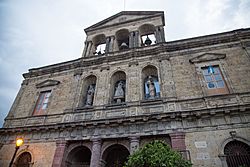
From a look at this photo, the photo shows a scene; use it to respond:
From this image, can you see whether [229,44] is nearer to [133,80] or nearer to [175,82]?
[175,82]

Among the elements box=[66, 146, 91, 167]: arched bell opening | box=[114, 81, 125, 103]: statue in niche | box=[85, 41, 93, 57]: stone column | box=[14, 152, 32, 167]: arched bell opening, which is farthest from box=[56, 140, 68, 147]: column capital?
box=[85, 41, 93, 57]: stone column

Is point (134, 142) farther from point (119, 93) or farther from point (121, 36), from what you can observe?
point (121, 36)

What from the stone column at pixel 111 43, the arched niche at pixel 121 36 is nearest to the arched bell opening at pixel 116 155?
the stone column at pixel 111 43

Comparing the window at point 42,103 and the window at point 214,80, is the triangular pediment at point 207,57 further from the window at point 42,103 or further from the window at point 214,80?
the window at point 42,103

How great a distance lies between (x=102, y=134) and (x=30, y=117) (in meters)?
6.21

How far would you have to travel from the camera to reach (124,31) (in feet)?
49.4

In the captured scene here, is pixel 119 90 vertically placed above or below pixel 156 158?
above

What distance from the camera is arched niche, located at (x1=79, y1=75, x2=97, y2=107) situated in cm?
1178

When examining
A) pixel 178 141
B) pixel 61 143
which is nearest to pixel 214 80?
pixel 178 141

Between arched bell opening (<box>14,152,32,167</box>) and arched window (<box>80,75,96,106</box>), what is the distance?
15.0 feet

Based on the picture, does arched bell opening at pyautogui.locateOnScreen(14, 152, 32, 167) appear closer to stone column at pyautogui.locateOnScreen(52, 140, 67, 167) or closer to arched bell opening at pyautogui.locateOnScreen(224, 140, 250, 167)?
stone column at pyautogui.locateOnScreen(52, 140, 67, 167)

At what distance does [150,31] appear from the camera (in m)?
14.8

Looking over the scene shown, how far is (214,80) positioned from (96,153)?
26.2 ft

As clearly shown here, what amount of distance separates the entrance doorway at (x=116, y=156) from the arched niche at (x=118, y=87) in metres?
2.80
